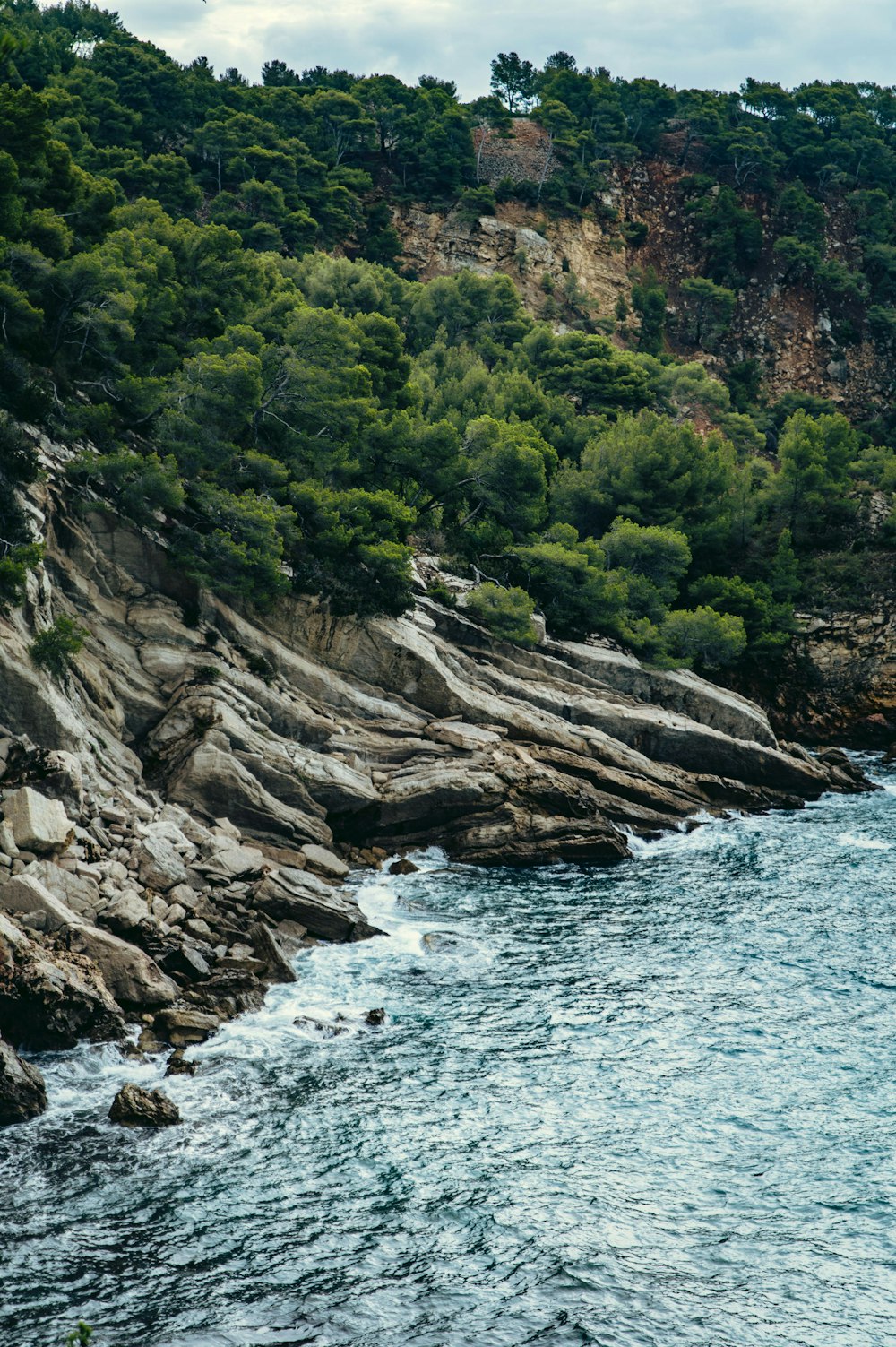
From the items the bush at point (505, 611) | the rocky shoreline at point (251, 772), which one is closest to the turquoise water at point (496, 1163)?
the rocky shoreline at point (251, 772)

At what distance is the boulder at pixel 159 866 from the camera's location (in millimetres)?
38125

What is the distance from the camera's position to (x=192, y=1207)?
83.8 feet

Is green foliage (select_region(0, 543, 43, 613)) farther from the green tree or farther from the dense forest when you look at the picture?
the green tree

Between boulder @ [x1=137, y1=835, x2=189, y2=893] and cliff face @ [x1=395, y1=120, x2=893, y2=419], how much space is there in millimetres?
100783

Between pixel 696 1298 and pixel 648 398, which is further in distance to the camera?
pixel 648 398

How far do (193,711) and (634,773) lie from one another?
78.5ft

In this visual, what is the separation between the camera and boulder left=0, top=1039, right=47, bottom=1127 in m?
27.9

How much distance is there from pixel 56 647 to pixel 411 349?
71.3 m

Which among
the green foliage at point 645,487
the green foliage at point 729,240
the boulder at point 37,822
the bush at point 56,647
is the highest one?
the green foliage at point 729,240

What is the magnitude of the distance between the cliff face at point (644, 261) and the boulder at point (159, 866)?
100783 millimetres

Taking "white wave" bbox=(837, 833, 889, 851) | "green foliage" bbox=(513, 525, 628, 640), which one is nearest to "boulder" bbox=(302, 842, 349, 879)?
"white wave" bbox=(837, 833, 889, 851)

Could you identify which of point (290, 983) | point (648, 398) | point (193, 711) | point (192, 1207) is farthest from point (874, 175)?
point (192, 1207)

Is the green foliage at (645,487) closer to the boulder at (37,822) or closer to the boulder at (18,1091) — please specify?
the boulder at (37,822)

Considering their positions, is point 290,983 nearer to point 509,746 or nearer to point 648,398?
point 509,746
